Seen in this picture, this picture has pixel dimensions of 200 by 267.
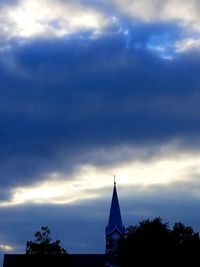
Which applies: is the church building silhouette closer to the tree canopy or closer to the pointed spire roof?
the pointed spire roof

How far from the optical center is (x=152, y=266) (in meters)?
109

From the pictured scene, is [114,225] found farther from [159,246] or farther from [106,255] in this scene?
[159,246]

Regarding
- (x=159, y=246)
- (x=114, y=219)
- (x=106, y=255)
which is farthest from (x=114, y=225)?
(x=159, y=246)

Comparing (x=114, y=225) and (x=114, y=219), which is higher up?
(x=114, y=219)

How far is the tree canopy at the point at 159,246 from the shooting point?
110 metres

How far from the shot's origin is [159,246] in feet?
362

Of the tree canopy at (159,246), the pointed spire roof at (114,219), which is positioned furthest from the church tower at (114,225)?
the tree canopy at (159,246)

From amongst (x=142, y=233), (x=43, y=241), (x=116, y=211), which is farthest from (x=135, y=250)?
(x=116, y=211)

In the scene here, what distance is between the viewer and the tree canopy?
359 feet

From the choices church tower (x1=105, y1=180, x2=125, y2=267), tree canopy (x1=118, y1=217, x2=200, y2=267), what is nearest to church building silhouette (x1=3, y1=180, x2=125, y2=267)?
church tower (x1=105, y1=180, x2=125, y2=267)

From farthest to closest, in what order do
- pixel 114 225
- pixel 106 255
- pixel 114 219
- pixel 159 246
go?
pixel 114 219, pixel 114 225, pixel 106 255, pixel 159 246

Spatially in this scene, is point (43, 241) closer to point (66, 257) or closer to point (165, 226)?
point (66, 257)

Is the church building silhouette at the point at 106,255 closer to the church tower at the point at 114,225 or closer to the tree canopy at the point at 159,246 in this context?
the church tower at the point at 114,225

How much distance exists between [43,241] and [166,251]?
30.8 meters
